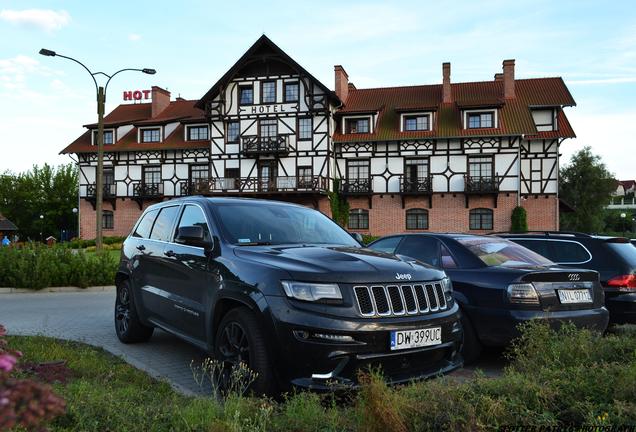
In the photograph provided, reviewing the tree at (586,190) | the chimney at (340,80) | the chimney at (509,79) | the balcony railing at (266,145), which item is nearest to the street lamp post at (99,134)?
the balcony railing at (266,145)

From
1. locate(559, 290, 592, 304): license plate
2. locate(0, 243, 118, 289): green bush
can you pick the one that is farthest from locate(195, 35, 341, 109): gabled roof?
locate(559, 290, 592, 304): license plate

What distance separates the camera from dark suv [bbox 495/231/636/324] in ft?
22.4

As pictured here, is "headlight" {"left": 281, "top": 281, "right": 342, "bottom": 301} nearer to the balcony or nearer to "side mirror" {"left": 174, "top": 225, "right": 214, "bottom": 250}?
"side mirror" {"left": 174, "top": 225, "right": 214, "bottom": 250}

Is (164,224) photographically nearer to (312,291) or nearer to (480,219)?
(312,291)

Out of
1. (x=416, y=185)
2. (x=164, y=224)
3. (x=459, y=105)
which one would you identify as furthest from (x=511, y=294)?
(x=459, y=105)

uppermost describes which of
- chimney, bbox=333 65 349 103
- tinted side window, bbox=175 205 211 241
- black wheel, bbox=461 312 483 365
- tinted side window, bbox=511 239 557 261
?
chimney, bbox=333 65 349 103

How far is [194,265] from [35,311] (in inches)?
248

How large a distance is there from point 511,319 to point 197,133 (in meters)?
37.6

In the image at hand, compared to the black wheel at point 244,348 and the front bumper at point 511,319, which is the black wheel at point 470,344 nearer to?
the front bumper at point 511,319

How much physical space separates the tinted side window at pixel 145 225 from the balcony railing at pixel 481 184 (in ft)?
98.6

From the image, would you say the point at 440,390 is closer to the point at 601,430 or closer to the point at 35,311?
the point at 601,430

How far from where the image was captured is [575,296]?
5734mm

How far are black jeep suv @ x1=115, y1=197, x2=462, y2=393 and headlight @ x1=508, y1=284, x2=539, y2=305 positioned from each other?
3.77 ft

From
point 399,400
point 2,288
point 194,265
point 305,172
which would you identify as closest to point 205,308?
point 194,265
